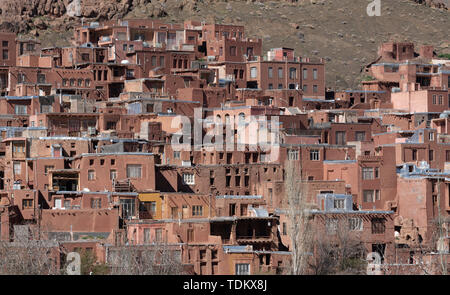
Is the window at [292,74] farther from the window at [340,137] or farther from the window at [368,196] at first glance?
the window at [368,196]

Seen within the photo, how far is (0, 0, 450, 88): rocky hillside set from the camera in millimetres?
100562

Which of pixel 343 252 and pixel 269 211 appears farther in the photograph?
pixel 269 211

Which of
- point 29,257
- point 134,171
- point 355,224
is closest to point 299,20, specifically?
point 134,171

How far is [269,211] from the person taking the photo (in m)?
63.0

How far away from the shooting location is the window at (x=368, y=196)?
66062 millimetres

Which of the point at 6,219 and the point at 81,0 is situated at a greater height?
the point at 81,0

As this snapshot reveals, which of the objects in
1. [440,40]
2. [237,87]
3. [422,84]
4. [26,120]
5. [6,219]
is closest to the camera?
[6,219]

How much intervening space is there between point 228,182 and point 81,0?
39598mm

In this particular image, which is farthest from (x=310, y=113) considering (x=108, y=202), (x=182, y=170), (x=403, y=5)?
(x=403, y=5)

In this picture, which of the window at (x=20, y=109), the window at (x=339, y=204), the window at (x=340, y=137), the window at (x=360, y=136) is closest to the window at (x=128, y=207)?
the window at (x=339, y=204)

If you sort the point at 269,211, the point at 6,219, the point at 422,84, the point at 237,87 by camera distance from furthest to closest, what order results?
the point at 422,84 → the point at 237,87 → the point at 269,211 → the point at 6,219

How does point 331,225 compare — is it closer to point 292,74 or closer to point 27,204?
point 27,204

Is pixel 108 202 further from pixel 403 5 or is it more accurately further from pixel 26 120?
pixel 403 5

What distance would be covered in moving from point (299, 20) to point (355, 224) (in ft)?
166
